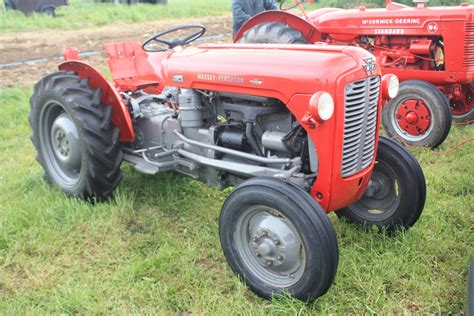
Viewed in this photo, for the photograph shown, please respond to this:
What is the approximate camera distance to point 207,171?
11.5 ft

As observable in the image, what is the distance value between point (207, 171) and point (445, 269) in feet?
5.58

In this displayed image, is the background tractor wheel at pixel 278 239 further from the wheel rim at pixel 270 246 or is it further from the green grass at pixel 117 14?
the green grass at pixel 117 14

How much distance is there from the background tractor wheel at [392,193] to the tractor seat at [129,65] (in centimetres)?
210

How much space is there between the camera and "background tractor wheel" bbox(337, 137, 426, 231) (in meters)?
3.12

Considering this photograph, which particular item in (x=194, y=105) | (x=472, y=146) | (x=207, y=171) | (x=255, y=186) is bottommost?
(x=472, y=146)

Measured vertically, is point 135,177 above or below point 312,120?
below

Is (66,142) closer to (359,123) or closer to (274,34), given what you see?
(274,34)

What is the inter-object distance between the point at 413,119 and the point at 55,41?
939cm

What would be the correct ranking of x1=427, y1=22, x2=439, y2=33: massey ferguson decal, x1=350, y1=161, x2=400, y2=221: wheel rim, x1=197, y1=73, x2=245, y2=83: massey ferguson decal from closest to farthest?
x1=197, y1=73, x2=245, y2=83: massey ferguson decal
x1=350, y1=161, x2=400, y2=221: wheel rim
x1=427, y1=22, x2=439, y2=33: massey ferguson decal

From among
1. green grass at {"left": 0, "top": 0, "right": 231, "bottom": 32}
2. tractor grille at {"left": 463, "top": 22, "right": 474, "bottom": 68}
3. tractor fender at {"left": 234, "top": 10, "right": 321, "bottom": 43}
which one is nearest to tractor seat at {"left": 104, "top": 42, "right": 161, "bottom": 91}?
tractor fender at {"left": 234, "top": 10, "right": 321, "bottom": 43}

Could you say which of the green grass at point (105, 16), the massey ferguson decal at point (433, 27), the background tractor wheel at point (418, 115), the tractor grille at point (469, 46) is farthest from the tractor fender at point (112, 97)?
the green grass at point (105, 16)

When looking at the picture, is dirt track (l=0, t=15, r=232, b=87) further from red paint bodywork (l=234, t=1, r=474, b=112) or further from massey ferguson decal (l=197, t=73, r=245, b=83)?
massey ferguson decal (l=197, t=73, r=245, b=83)

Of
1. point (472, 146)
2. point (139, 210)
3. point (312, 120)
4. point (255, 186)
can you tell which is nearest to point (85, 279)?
point (139, 210)

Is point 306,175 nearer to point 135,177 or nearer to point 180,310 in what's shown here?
point 180,310
